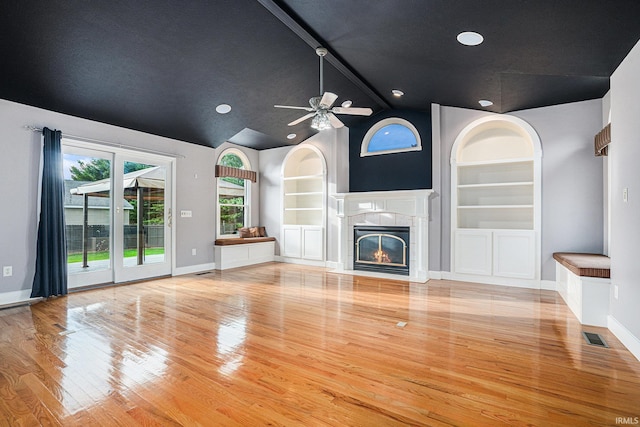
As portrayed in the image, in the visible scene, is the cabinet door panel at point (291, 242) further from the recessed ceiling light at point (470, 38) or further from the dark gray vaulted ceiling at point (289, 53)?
the recessed ceiling light at point (470, 38)

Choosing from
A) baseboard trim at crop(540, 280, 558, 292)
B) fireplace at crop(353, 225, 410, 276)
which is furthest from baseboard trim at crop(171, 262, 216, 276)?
baseboard trim at crop(540, 280, 558, 292)

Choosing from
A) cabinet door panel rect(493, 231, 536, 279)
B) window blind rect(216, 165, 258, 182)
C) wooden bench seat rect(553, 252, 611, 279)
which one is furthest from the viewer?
window blind rect(216, 165, 258, 182)

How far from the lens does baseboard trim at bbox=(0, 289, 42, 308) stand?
3936mm

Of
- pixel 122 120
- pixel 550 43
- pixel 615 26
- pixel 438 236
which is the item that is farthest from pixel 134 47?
pixel 438 236

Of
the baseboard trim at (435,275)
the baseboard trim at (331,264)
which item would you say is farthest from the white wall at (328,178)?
the baseboard trim at (435,275)

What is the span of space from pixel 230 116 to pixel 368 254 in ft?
11.5

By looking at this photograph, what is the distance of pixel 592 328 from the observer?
3.23 metres

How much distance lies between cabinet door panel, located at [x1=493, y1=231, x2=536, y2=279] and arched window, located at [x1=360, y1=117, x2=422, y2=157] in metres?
2.08

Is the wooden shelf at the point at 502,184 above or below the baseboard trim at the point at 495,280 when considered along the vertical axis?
above

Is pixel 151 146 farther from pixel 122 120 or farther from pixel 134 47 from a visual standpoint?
pixel 134 47

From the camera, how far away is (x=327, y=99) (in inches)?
145

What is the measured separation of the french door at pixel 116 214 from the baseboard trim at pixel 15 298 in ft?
→ 1.76

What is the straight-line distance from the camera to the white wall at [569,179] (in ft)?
14.8

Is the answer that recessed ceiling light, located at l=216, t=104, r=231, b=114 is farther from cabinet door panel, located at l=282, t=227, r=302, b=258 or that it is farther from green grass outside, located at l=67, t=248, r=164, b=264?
cabinet door panel, located at l=282, t=227, r=302, b=258
